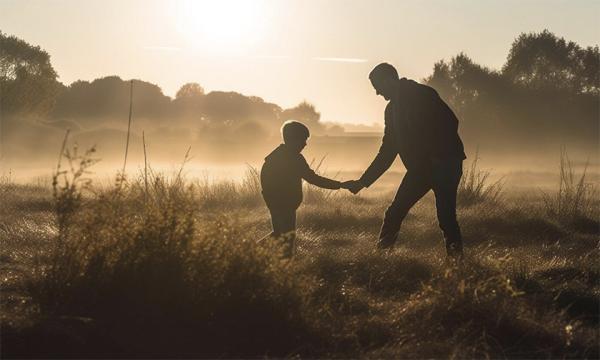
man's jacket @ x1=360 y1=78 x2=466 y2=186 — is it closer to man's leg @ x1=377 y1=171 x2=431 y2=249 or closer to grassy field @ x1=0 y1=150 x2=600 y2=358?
man's leg @ x1=377 y1=171 x2=431 y2=249

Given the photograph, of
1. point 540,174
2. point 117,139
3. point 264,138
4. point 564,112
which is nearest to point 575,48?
point 564,112

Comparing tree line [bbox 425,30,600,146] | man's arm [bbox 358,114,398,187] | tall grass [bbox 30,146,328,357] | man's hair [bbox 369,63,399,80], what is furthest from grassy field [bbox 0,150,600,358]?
tree line [bbox 425,30,600,146]

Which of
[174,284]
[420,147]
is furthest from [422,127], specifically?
[174,284]

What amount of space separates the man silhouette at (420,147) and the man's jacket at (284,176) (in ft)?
2.98

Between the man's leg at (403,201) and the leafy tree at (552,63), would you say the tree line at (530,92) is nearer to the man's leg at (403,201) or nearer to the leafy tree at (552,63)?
the leafy tree at (552,63)

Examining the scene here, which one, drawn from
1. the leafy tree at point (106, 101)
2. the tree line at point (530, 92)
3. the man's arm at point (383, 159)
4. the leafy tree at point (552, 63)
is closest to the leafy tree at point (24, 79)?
the leafy tree at point (106, 101)

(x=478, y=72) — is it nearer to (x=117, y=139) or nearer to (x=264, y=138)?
(x=264, y=138)

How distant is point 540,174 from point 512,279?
22.5 meters

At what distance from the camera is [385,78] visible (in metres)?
7.89

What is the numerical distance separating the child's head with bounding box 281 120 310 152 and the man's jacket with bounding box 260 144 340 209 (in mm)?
63

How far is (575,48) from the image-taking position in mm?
37469

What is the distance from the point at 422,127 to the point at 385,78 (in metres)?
0.70

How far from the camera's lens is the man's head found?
7870mm

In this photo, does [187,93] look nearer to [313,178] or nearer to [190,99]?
[190,99]
